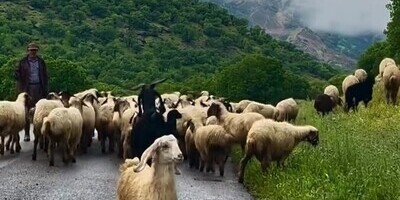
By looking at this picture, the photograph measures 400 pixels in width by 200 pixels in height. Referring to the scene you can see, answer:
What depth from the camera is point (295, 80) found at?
50844 millimetres

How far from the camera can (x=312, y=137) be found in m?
15.5

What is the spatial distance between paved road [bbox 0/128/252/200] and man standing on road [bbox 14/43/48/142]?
256cm

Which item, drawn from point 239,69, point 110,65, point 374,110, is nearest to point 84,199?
point 374,110

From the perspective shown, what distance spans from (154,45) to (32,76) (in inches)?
2346

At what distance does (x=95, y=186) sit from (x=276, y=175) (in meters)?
3.36

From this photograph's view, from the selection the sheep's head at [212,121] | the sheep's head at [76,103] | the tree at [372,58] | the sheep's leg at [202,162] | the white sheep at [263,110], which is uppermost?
the tree at [372,58]

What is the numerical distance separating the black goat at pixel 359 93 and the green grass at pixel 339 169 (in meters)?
8.07

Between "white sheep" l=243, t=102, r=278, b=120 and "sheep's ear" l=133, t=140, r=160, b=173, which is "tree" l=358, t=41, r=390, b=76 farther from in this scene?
"sheep's ear" l=133, t=140, r=160, b=173

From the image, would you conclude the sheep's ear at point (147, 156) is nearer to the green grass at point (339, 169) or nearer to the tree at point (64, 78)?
the green grass at point (339, 169)

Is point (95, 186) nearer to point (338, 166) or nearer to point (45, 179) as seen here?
point (45, 179)

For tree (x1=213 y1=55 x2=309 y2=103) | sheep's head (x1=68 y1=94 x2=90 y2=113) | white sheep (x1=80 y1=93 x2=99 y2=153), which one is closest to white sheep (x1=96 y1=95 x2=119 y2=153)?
white sheep (x1=80 y1=93 x2=99 y2=153)

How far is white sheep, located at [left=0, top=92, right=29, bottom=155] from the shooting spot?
17314 mm

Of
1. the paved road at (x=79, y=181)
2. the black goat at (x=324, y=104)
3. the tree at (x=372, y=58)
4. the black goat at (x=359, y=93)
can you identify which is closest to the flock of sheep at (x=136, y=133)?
the paved road at (x=79, y=181)

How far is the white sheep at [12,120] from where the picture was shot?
17.3m
